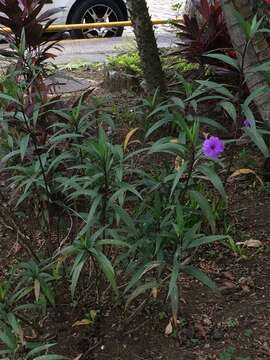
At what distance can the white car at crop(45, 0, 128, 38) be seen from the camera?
812 centimetres

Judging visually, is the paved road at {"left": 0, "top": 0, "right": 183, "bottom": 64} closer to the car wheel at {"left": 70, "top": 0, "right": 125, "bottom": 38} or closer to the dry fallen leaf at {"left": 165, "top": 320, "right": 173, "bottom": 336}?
the car wheel at {"left": 70, "top": 0, "right": 125, "bottom": 38}

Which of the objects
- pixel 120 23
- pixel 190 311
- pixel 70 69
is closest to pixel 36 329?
pixel 190 311

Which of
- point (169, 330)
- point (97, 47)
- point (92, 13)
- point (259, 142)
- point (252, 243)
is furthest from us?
point (92, 13)

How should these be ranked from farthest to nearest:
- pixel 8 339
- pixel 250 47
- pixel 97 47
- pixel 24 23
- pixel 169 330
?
1. pixel 97 47
2. pixel 24 23
3. pixel 250 47
4. pixel 169 330
5. pixel 8 339

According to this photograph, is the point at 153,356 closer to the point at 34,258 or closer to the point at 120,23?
the point at 34,258

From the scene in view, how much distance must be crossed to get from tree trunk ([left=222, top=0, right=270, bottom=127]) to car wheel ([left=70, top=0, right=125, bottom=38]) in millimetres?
5064

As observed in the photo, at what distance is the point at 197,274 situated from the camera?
201cm

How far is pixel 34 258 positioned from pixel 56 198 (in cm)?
29

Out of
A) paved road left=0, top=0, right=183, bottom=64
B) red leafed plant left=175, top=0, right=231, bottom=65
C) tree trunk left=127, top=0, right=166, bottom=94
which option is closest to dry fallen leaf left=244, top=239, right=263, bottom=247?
tree trunk left=127, top=0, right=166, bottom=94

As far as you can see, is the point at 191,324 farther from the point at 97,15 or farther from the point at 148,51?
the point at 97,15

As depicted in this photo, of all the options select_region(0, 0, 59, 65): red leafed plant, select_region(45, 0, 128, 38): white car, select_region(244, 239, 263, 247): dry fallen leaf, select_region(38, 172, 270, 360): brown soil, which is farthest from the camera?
select_region(45, 0, 128, 38): white car

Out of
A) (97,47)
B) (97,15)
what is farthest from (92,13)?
(97,47)

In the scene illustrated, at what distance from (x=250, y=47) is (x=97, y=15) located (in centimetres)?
539

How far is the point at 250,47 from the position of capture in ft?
10.7
